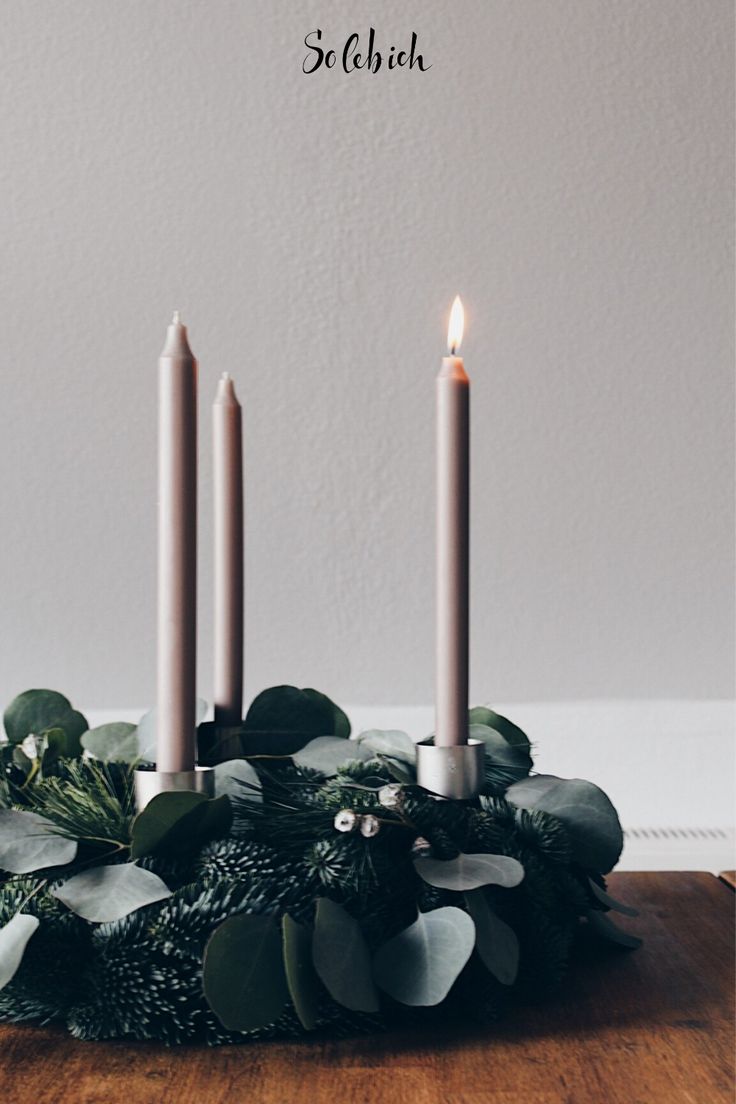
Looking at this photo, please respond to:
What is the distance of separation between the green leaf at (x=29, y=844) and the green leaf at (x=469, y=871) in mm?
123

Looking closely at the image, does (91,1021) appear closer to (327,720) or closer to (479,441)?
(327,720)

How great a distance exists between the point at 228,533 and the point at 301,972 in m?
0.22

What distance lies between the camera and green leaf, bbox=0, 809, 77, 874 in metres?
0.36

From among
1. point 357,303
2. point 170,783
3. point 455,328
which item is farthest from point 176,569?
point 357,303

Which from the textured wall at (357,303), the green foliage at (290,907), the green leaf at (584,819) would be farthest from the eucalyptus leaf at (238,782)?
the textured wall at (357,303)

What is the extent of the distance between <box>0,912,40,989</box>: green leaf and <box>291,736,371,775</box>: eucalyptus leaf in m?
0.13

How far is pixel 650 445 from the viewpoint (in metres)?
1.40

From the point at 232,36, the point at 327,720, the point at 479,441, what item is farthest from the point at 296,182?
the point at 327,720

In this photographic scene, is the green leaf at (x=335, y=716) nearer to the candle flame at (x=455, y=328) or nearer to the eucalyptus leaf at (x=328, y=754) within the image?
the eucalyptus leaf at (x=328, y=754)

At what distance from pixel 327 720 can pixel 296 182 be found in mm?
1071

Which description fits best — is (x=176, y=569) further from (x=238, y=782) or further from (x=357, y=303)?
(x=357, y=303)

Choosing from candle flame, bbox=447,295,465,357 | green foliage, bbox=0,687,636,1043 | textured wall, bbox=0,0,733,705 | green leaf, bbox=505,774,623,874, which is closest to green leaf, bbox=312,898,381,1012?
green foliage, bbox=0,687,636,1043

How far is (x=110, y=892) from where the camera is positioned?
34 centimetres

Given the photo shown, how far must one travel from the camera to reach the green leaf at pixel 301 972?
0.32 metres
